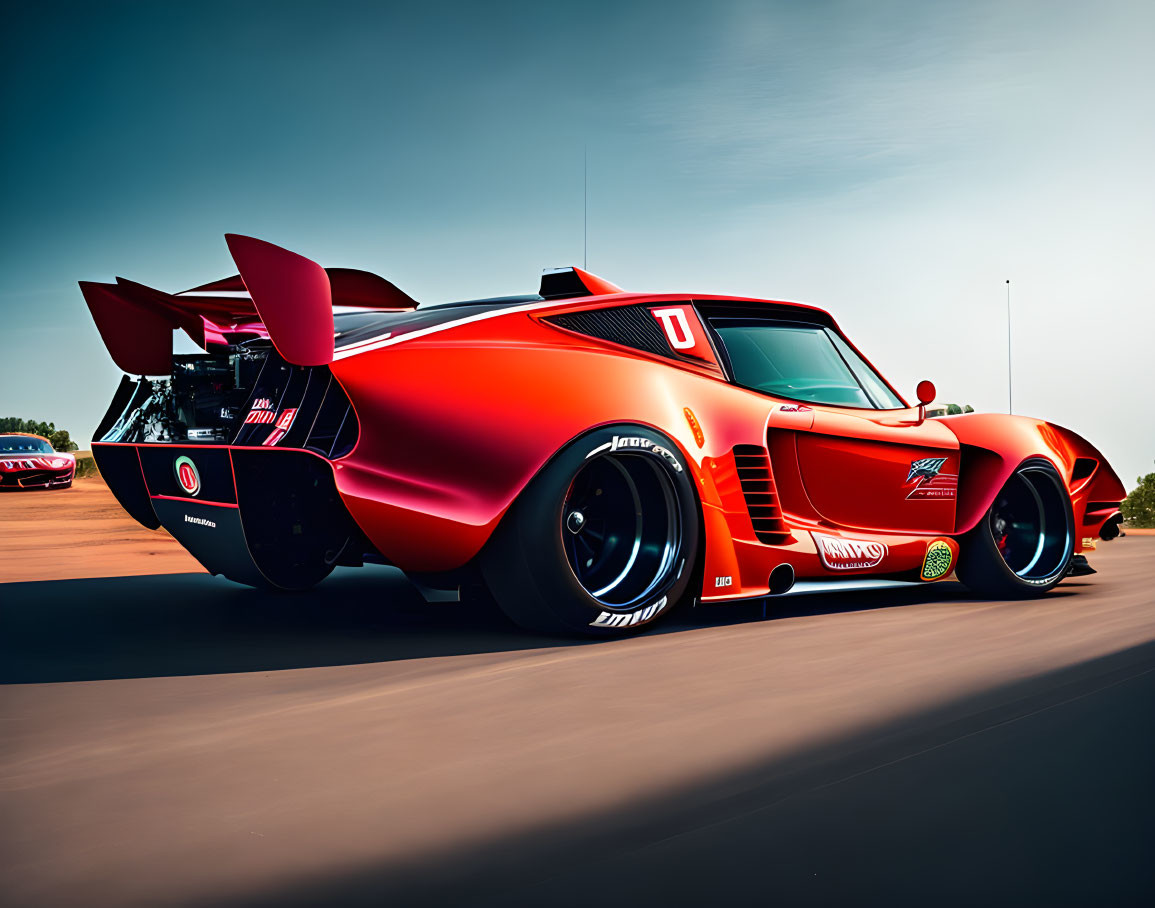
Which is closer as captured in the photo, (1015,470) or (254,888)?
(254,888)

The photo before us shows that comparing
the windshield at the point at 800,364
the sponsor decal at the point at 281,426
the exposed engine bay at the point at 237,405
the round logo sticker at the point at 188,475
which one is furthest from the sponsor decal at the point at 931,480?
the round logo sticker at the point at 188,475

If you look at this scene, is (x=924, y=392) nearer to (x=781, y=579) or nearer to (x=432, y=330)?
(x=781, y=579)

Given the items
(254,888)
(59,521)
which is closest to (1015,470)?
(254,888)

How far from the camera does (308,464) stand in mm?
3953

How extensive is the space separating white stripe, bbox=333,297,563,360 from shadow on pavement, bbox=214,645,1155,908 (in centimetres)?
199

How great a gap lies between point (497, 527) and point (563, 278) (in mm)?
1408

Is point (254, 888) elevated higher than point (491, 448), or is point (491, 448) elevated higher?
point (491, 448)

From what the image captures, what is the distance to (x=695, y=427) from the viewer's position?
4.59 metres

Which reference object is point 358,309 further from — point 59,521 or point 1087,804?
point 59,521

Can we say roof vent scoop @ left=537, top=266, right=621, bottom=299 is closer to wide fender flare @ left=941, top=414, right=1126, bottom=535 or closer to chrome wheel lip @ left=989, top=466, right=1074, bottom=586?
wide fender flare @ left=941, top=414, right=1126, bottom=535

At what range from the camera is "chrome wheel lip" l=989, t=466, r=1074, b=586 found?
606 centimetres

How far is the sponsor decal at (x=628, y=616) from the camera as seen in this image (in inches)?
169

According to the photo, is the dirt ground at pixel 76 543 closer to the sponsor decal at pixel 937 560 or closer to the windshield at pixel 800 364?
the windshield at pixel 800 364

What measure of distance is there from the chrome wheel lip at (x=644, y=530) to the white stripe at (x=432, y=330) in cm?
67
